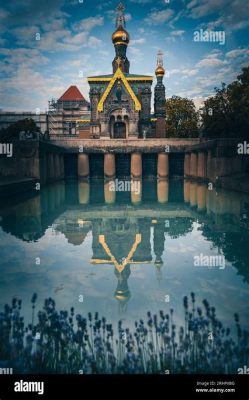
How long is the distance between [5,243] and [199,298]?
739 cm

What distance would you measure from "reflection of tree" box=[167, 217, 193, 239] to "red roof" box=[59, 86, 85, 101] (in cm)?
7567

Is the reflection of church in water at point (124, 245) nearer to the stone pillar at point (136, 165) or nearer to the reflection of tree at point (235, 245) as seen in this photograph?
the reflection of tree at point (235, 245)

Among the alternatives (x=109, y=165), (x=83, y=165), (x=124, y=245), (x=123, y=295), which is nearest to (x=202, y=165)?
(x=109, y=165)

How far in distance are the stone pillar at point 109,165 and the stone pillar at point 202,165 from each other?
12.4 meters

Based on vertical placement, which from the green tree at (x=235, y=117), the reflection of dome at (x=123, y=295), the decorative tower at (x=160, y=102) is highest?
the decorative tower at (x=160, y=102)

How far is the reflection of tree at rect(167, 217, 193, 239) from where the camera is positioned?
1302 cm

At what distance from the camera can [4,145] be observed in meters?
29.4

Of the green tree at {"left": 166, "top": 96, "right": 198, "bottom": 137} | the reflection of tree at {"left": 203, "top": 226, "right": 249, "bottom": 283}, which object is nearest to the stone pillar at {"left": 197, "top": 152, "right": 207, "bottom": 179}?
the reflection of tree at {"left": 203, "top": 226, "right": 249, "bottom": 283}

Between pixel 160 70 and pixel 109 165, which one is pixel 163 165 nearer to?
pixel 109 165

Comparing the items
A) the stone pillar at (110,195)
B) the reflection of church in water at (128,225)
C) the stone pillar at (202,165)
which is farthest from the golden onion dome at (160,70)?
the reflection of church in water at (128,225)

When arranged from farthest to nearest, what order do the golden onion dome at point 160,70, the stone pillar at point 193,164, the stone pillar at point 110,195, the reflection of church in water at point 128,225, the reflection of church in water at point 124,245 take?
the golden onion dome at point 160,70 < the stone pillar at point 193,164 < the stone pillar at point 110,195 < the reflection of church in water at point 128,225 < the reflection of church in water at point 124,245

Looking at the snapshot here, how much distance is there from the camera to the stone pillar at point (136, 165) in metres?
44.2

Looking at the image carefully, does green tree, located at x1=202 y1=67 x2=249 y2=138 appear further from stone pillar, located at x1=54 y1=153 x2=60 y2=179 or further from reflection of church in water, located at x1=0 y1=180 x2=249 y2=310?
stone pillar, located at x1=54 y1=153 x2=60 y2=179

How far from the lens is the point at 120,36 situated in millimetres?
57312
